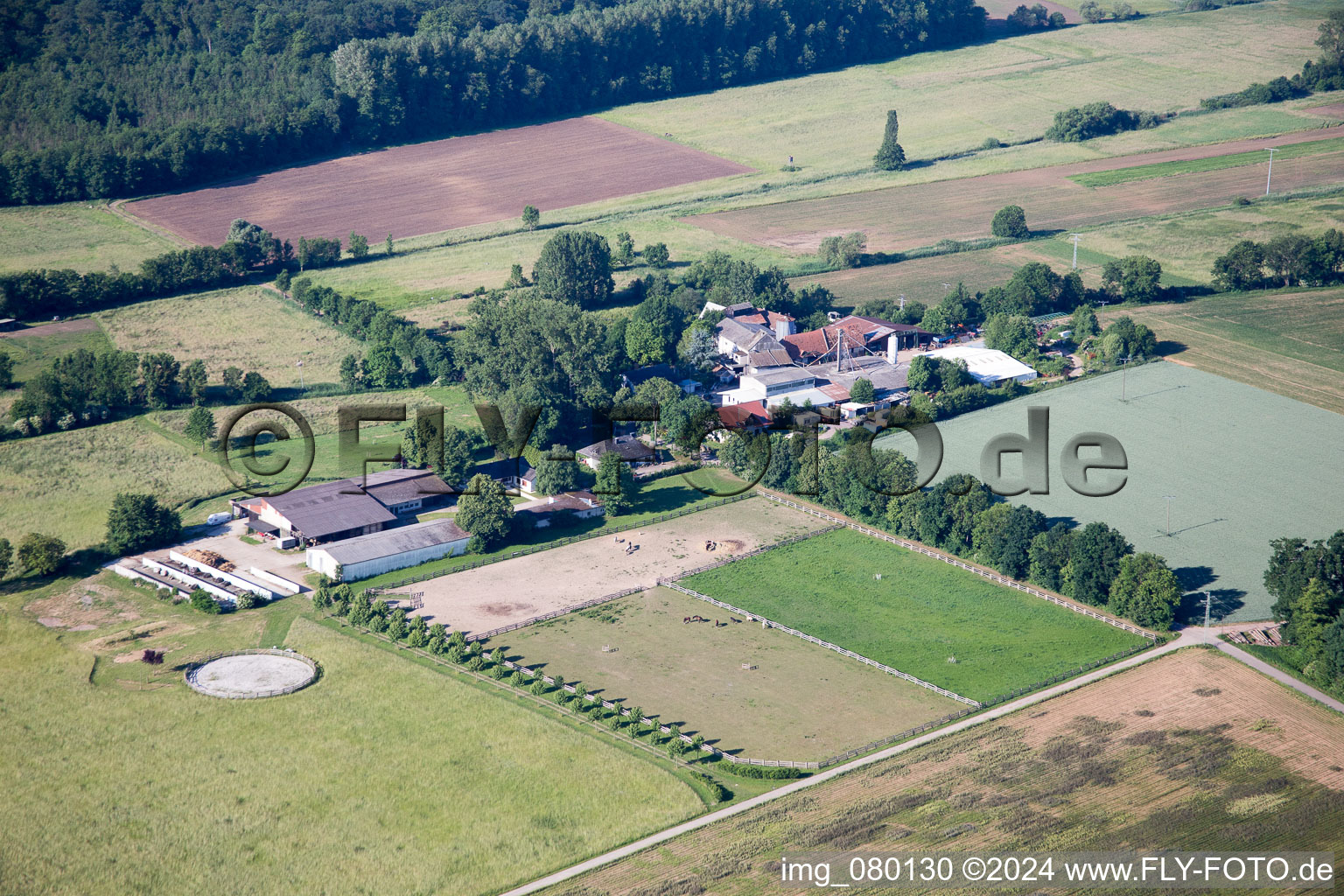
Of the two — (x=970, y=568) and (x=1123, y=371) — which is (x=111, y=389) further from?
(x=1123, y=371)

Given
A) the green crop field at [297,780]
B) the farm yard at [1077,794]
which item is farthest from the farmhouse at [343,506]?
the farm yard at [1077,794]

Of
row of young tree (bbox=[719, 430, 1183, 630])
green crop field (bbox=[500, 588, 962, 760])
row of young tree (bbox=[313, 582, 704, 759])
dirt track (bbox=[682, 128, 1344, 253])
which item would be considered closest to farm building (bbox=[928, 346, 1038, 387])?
row of young tree (bbox=[719, 430, 1183, 630])

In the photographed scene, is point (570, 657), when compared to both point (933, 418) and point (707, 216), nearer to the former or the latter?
point (933, 418)

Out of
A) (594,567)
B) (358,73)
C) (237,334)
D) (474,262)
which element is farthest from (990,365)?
(358,73)

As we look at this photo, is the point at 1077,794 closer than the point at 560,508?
Yes

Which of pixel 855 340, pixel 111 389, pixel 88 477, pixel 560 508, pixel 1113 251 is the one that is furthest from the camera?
pixel 1113 251

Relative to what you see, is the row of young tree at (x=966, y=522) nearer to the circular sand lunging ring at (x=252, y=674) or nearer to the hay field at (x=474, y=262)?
the circular sand lunging ring at (x=252, y=674)

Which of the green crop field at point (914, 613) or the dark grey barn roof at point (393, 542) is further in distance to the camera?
the dark grey barn roof at point (393, 542)
